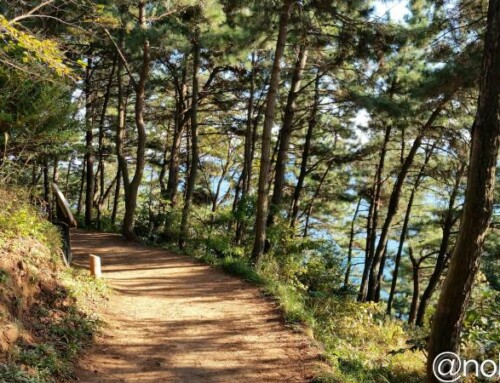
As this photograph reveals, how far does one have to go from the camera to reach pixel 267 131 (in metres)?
9.19

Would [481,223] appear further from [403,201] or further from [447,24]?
[403,201]

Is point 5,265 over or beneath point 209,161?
beneath

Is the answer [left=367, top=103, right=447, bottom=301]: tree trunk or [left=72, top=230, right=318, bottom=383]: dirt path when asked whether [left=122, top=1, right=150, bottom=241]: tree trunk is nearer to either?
[left=72, top=230, right=318, bottom=383]: dirt path

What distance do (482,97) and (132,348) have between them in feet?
15.8

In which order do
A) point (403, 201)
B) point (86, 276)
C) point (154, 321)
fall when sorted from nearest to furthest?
point (154, 321) → point (86, 276) → point (403, 201)

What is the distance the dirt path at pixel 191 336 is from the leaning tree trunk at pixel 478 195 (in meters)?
1.81

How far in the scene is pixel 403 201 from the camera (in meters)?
22.3

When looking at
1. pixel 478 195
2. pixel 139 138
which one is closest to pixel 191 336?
Result: pixel 478 195

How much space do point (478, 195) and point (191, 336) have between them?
160 inches

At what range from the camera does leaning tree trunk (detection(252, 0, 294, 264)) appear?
8.87 m

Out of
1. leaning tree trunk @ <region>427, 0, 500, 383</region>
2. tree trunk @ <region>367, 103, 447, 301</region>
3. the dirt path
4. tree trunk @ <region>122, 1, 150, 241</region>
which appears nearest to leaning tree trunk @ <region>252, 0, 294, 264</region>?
the dirt path

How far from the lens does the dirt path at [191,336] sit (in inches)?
195

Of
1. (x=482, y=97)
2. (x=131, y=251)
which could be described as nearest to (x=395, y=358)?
(x=482, y=97)

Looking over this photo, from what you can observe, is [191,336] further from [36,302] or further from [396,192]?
[396,192]
